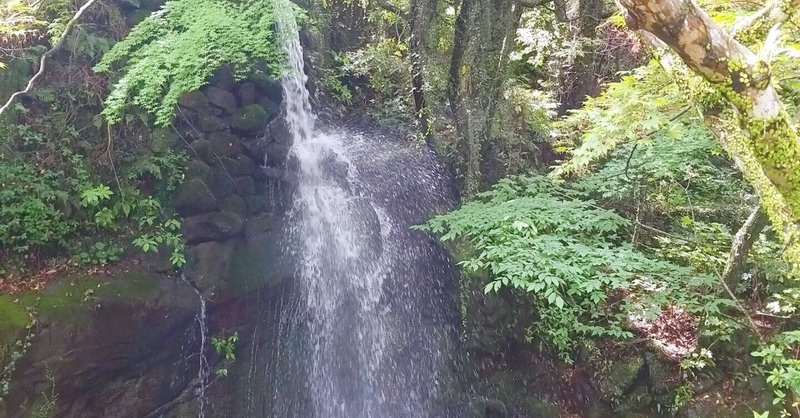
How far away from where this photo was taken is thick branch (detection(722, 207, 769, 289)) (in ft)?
14.6

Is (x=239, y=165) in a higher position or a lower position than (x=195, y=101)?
lower

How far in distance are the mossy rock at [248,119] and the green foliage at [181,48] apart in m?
1.07

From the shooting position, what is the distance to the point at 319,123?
8031 millimetres

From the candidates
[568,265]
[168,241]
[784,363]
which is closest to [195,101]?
[168,241]

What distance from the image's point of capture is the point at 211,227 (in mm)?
5820

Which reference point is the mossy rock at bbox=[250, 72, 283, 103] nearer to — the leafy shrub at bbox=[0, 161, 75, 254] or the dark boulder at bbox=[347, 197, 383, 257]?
the dark boulder at bbox=[347, 197, 383, 257]

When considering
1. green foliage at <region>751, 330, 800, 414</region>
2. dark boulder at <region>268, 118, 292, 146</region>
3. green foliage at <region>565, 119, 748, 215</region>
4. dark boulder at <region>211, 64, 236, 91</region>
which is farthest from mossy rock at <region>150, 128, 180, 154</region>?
green foliage at <region>751, 330, 800, 414</region>

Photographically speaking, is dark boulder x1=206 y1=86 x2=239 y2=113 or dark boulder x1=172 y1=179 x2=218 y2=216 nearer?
dark boulder x1=172 y1=179 x2=218 y2=216

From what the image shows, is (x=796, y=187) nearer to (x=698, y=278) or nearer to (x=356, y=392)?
(x=698, y=278)

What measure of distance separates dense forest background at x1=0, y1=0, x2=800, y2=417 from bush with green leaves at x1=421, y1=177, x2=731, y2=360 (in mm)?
26

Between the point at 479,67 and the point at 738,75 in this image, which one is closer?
the point at 738,75

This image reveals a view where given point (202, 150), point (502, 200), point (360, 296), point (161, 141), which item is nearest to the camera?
point (502, 200)

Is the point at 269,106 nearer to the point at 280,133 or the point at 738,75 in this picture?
the point at 280,133

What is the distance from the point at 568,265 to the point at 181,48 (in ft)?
14.5
